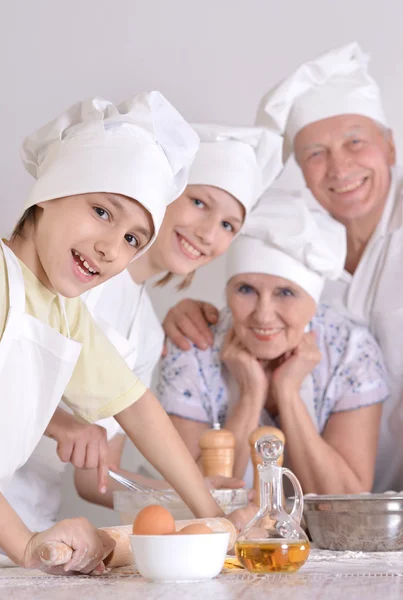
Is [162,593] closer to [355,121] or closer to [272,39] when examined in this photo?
[355,121]

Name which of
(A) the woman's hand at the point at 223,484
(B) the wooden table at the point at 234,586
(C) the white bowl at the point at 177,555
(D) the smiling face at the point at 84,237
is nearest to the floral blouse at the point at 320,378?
(A) the woman's hand at the point at 223,484

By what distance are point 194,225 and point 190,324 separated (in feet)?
1.19

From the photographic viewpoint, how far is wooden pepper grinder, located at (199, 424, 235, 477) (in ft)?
4.55

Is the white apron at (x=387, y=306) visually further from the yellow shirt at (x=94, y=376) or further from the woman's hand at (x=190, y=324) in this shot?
the yellow shirt at (x=94, y=376)

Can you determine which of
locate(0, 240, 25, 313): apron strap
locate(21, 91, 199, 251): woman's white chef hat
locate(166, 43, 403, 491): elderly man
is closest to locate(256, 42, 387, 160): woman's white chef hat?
locate(166, 43, 403, 491): elderly man

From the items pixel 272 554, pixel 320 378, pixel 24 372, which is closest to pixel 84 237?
pixel 24 372

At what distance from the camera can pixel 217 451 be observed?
1.40 meters

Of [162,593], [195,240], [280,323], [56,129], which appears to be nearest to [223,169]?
[195,240]

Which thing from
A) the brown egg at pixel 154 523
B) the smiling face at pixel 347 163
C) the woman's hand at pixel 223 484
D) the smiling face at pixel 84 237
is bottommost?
the woman's hand at pixel 223 484

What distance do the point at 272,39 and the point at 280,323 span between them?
99cm

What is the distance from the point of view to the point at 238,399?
188cm

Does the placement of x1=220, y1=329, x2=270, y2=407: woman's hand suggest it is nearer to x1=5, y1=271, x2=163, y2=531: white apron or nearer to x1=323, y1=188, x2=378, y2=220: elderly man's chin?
x1=5, y1=271, x2=163, y2=531: white apron

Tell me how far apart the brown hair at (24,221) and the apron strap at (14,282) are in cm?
7

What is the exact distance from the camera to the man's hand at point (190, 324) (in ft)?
6.23
